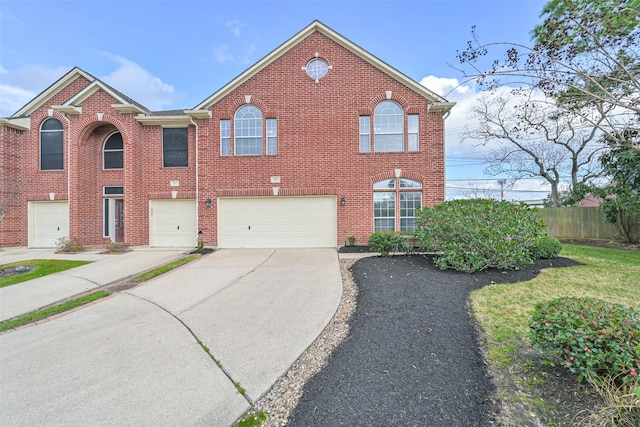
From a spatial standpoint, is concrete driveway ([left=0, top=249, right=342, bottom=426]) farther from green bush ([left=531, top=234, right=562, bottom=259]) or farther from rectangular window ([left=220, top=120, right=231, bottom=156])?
rectangular window ([left=220, top=120, right=231, bottom=156])

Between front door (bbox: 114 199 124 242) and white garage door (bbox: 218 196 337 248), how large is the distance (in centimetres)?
499

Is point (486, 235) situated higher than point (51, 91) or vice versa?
point (51, 91)

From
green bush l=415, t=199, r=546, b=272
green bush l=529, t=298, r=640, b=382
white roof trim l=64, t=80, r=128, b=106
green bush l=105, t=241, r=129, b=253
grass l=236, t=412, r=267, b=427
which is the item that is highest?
white roof trim l=64, t=80, r=128, b=106

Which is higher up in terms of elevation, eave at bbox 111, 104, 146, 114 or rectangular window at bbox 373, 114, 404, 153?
eave at bbox 111, 104, 146, 114

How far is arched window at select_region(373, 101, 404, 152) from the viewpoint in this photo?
1043cm

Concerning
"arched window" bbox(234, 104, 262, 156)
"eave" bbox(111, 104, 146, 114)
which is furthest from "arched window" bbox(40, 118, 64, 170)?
"arched window" bbox(234, 104, 262, 156)

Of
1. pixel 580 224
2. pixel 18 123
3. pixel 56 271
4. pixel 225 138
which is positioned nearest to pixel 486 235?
pixel 225 138

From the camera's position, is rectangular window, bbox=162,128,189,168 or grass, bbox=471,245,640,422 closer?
grass, bbox=471,245,640,422

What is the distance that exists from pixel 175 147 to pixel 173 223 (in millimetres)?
3162

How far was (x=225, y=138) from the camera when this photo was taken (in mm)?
10703

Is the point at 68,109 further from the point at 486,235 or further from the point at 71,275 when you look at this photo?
the point at 486,235

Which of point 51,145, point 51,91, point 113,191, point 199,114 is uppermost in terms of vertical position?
point 51,91

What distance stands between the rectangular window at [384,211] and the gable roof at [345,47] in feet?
12.1

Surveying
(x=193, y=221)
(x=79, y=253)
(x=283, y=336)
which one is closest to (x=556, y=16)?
(x=283, y=336)
